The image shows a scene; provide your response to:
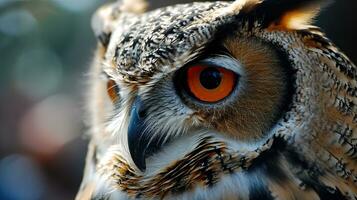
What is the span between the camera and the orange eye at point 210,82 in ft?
3.66

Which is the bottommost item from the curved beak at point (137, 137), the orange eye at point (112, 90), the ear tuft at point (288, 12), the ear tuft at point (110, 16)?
the curved beak at point (137, 137)

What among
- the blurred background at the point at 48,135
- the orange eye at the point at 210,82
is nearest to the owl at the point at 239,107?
the orange eye at the point at 210,82

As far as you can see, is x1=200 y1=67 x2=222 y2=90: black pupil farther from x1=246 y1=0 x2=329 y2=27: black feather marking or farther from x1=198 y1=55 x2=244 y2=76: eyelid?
x1=246 y1=0 x2=329 y2=27: black feather marking

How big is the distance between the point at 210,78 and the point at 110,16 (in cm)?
42

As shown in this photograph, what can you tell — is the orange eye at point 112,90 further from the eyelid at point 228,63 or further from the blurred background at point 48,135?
the blurred background at point 48,135

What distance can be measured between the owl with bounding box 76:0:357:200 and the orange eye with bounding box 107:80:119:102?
0.25ft

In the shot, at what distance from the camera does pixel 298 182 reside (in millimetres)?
1128

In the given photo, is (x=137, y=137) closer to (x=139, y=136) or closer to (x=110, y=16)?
(x=139, y=136)

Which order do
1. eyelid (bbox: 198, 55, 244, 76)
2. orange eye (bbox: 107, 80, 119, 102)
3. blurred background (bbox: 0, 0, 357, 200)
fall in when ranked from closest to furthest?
eyelid (bbox: 198, 55, 244, 76), orange eye (bbox: 107, 80, 119, 102), blurred background (bbox: 0, 0, 357, 200)

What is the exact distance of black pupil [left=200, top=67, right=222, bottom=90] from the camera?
1121 millimetres

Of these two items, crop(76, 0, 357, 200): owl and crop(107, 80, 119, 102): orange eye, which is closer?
crop(76, 0, 357, 200): owl

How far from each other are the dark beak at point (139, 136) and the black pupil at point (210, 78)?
5.0 inches

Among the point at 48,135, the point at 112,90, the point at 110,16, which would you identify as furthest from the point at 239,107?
the point at 48,135

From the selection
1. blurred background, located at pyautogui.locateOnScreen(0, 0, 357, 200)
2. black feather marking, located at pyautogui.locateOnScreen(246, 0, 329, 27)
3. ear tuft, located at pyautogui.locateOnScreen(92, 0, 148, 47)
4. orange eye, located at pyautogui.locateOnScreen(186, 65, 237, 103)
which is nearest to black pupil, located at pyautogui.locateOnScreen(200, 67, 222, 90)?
orange eye, located at pyautogui.locateOnScreen(186, 65, 237, 103)
